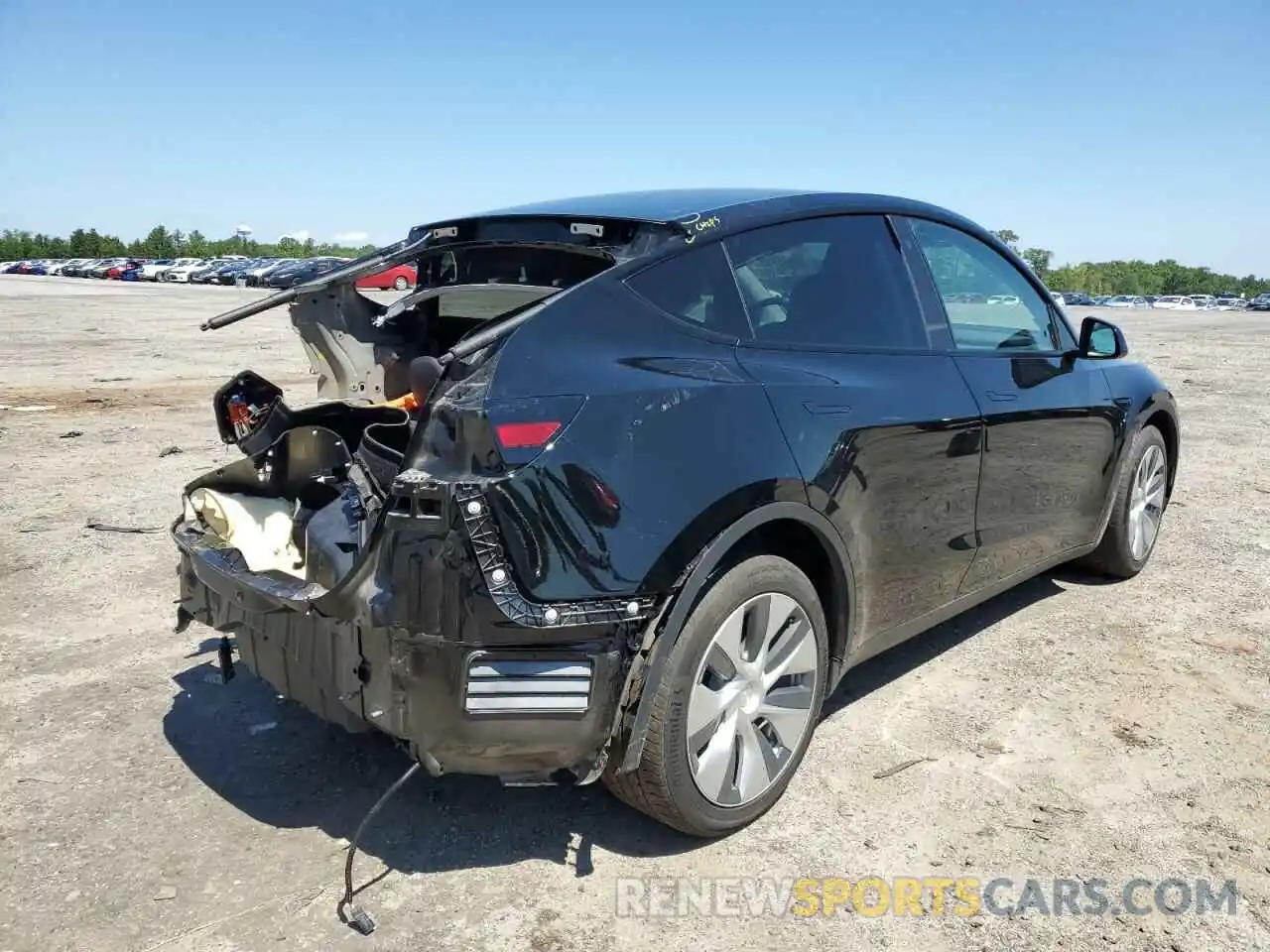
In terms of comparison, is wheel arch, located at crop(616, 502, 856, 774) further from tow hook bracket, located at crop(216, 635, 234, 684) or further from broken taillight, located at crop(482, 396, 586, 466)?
tow hook bracket, located at crop(216, 635, 234, 684)

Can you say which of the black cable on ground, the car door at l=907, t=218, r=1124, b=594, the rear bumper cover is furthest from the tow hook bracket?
the car door at l=907, t=218, r=1124, b=594

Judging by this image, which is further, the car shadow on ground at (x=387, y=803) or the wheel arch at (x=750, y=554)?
the car shadow on ground at (x=387, y=803)

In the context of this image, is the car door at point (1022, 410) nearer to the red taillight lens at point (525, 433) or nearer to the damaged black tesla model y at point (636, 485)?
the damaged black tesla model y at point (636, 485)

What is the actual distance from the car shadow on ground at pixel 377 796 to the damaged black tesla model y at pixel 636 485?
0.29m

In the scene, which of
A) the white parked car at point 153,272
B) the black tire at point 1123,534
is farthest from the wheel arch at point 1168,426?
the white parked car at point 153,272

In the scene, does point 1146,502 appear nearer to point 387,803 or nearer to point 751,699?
point 751,699

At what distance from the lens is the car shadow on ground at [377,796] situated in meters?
2.85

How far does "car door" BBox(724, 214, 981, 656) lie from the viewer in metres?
2.97

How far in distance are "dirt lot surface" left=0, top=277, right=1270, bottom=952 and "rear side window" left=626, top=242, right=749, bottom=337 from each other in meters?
1.49

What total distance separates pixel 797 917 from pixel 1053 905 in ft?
2.24

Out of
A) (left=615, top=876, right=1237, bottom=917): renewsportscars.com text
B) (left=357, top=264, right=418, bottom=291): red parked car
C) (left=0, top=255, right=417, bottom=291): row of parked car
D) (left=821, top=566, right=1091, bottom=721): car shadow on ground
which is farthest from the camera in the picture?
(left=0, top=255, right=417, bottom=291): row of parked car

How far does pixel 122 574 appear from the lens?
5066 mm

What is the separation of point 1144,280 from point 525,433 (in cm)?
17429

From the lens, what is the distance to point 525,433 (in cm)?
235
